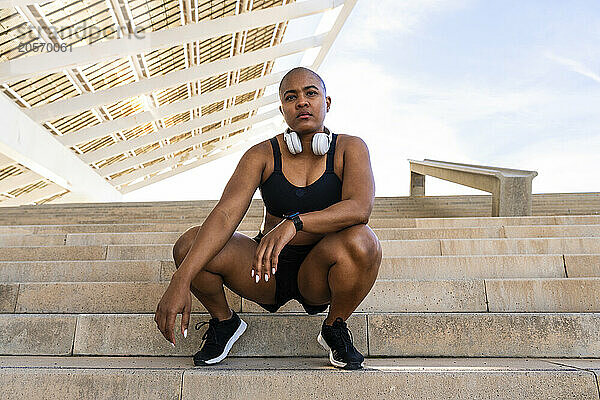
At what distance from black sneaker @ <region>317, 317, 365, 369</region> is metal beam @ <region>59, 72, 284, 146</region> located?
14376 millimetres

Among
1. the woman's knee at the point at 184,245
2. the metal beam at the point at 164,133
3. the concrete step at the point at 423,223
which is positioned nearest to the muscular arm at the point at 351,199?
the woman's knee at the point at 184,245

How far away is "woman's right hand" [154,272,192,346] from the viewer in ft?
6.32

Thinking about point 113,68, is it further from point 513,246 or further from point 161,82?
point 513,246

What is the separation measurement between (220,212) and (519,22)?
27864mm

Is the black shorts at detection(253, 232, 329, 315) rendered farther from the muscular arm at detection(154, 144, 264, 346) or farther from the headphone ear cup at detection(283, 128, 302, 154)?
the headphone ear cup at detection(283, 128, 302, 154)

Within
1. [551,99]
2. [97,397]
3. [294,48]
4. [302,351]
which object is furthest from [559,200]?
[551,99]

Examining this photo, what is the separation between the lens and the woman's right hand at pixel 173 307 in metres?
1.93

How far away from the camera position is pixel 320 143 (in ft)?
7.41

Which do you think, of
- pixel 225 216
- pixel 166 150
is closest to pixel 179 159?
pixel 166 150

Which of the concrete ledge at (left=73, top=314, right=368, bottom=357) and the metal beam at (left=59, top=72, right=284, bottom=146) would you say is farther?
the metal beam at (left=59, top=72, right=284, bottom=146)

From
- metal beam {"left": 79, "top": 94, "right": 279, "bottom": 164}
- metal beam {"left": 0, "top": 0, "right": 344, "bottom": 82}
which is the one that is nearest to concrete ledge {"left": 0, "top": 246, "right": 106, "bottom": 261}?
metal beam {"left": 0, "top": 0, "right": 344, "bottom": 82}

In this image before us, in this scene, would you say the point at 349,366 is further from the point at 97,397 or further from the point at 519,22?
the point at 519,22

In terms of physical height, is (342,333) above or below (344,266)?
below

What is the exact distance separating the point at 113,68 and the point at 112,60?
523 millimetres
